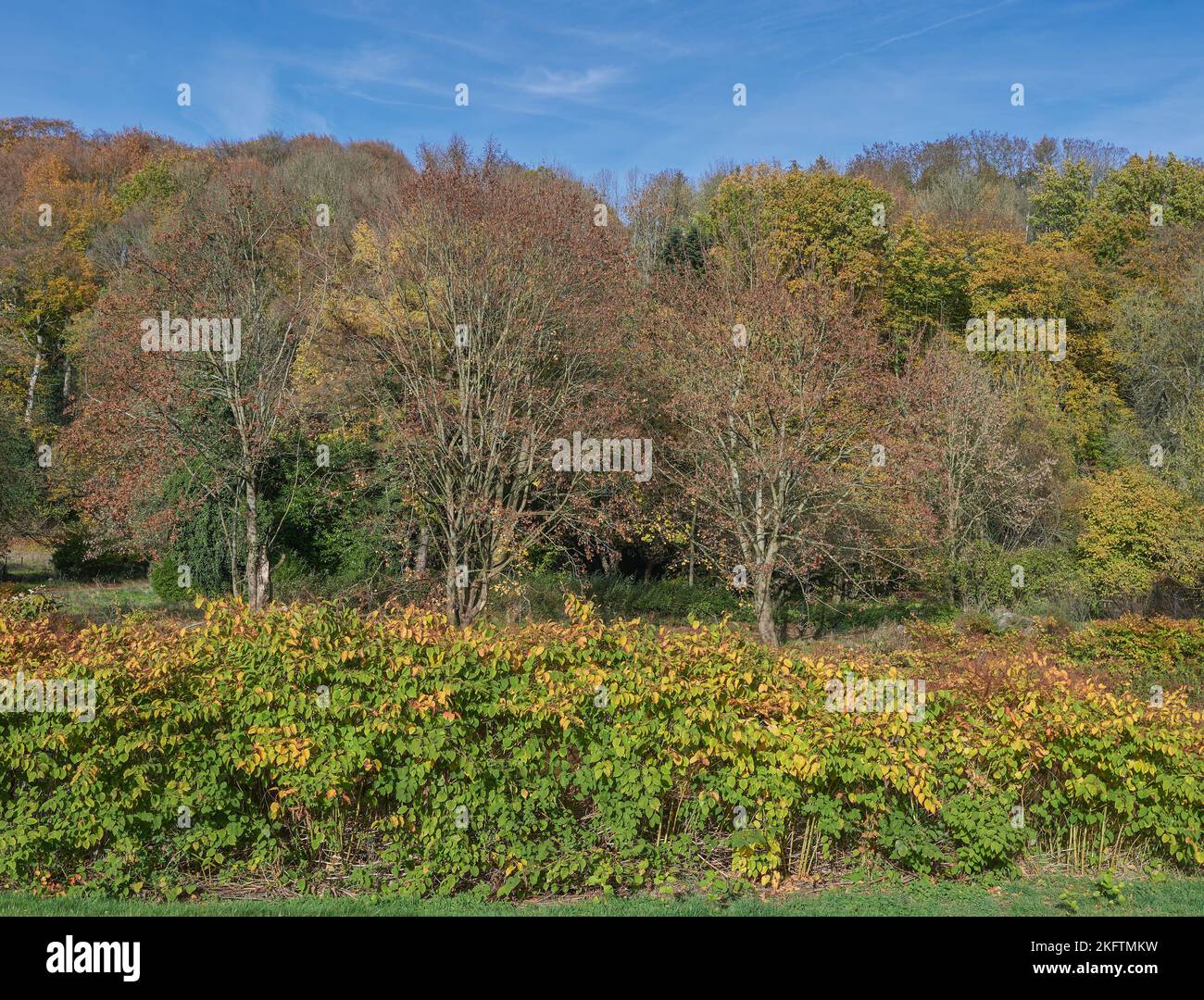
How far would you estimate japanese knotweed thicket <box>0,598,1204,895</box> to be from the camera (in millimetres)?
5902

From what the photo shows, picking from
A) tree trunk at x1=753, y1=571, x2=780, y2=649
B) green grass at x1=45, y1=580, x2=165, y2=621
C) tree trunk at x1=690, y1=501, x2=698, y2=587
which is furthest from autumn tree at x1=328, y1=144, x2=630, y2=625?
green grass at x1=45, y1=580, x2=165, y2=621

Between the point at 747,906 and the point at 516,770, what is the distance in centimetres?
169

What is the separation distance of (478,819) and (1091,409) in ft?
101

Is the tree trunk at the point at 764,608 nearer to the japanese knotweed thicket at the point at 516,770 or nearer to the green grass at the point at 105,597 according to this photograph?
the japanese knotweed thicket at the point at 516,770

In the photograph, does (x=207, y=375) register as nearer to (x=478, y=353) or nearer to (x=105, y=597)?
(x=478, y=353)

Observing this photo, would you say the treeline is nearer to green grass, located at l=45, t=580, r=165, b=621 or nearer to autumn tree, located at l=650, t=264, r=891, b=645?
autumn tree, located at l=650, t=264, r=891, b=645

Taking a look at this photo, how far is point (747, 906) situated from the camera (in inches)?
231

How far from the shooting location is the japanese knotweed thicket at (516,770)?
5.90 meters

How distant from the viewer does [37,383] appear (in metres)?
37.5

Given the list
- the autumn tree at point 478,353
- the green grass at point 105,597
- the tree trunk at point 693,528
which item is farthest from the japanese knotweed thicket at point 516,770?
the green grass at point 105,597

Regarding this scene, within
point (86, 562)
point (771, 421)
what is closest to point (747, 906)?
point (771, 421)

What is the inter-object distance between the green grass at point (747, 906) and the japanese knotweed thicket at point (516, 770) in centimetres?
18

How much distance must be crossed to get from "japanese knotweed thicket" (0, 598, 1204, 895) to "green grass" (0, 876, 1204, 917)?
179 millimetres
